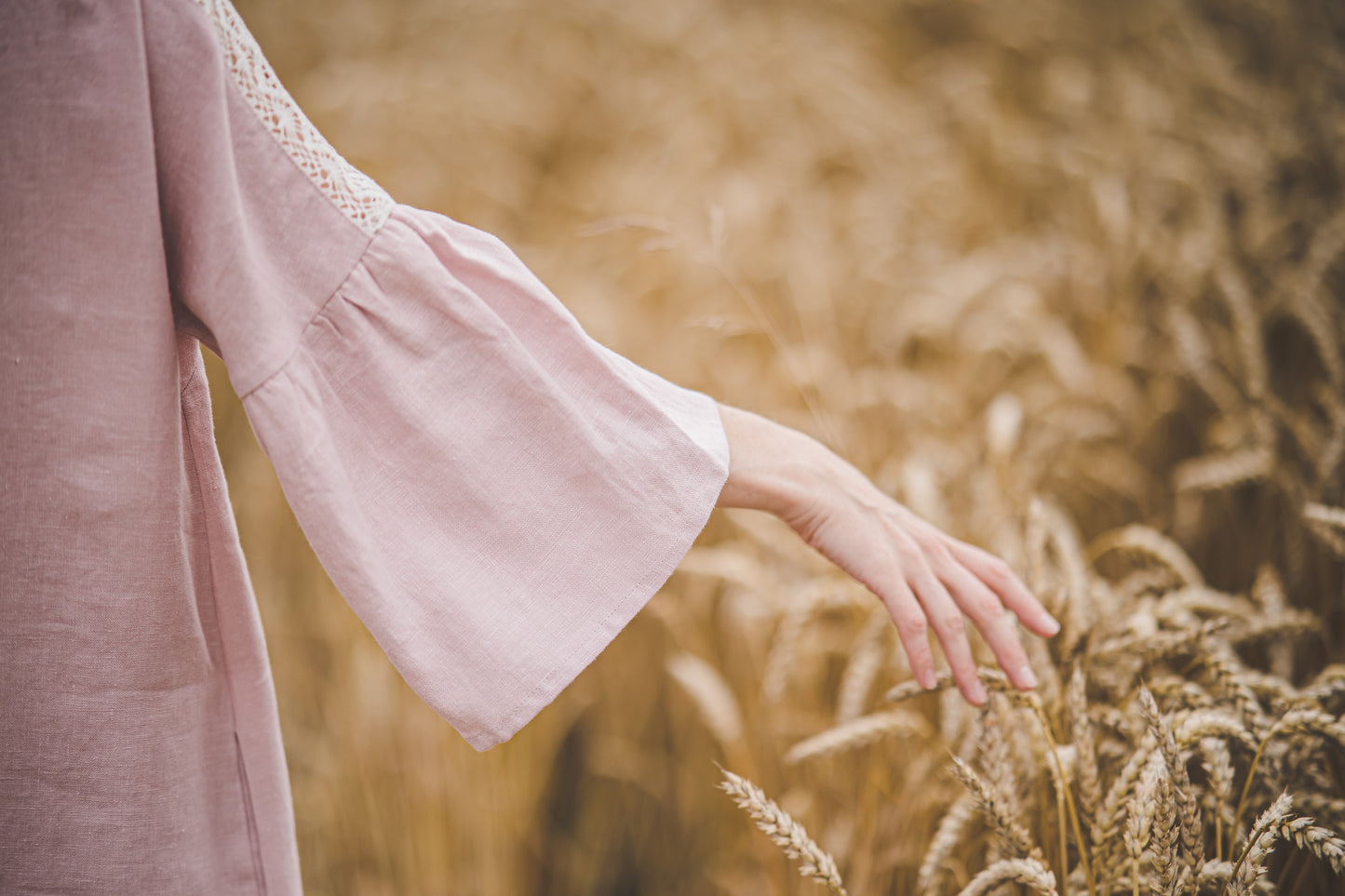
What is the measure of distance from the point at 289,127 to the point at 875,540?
1.76 feet

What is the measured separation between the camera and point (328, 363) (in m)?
0.56

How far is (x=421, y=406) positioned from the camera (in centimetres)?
57

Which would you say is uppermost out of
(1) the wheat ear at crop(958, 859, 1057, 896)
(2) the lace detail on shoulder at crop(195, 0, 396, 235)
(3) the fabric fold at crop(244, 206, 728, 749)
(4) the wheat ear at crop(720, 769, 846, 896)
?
(2) the lace detail on shoulder at crop(195, 0, 396, 235)

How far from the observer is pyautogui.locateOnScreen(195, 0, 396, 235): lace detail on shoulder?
1.69 ft

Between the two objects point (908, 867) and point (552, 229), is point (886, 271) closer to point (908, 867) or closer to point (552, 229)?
point (552, 229)

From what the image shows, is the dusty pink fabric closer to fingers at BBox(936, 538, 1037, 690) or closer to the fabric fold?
the fabric fold

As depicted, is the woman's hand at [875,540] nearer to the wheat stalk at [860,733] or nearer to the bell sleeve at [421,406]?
the bell sleeve at [421,406]

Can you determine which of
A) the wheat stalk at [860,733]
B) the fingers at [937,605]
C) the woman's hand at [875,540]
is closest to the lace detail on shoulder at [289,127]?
the woman's hand at [875,540]

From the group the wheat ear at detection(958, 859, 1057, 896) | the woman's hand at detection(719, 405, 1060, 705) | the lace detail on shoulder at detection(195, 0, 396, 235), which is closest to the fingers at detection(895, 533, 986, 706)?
the woman's hand at detection(719, 405, 1060, 705)

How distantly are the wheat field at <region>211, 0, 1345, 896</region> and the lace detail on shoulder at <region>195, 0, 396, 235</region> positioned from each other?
377 millimetres

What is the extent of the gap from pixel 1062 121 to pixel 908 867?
2.50 m

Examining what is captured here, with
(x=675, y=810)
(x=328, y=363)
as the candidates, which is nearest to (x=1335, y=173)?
(x=675, y=810)

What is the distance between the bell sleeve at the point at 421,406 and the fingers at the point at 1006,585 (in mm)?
252

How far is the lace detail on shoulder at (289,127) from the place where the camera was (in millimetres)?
514
